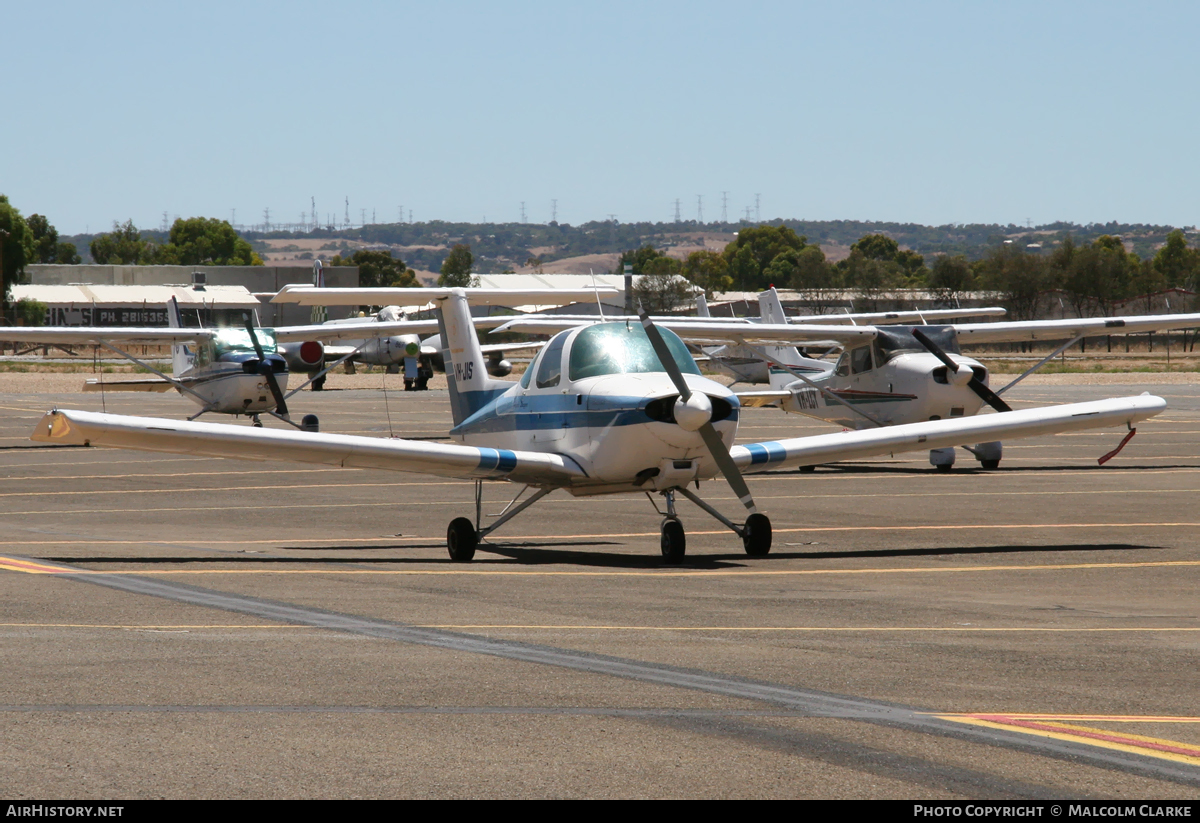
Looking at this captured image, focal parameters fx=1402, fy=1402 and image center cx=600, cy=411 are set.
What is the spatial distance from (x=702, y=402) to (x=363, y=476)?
12766 millimetres

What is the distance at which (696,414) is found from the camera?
1245cm

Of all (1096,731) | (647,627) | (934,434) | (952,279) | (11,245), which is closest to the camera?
(1096,731)

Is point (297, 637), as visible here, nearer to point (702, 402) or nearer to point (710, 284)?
point (702, 402)

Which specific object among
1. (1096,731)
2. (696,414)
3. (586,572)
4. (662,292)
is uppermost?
(696,414)

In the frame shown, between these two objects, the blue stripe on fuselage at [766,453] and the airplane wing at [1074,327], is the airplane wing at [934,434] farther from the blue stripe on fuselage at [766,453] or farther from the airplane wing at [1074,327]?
the airplane wing at [1074,327]

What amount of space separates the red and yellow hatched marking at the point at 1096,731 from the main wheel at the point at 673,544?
6.64m

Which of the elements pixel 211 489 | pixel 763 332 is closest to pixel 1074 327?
pixel 763 332

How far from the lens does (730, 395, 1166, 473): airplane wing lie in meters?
14.3

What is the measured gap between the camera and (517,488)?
71.7 feet

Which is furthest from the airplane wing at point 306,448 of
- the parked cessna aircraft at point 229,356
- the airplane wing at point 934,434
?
the parked cessna aircraft at point 229,356

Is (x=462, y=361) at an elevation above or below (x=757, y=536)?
above

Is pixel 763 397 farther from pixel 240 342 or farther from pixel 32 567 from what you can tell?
pixel 32 567

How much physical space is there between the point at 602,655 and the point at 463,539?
Result: 5.58 meters

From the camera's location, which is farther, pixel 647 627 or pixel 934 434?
pixel 934 434
